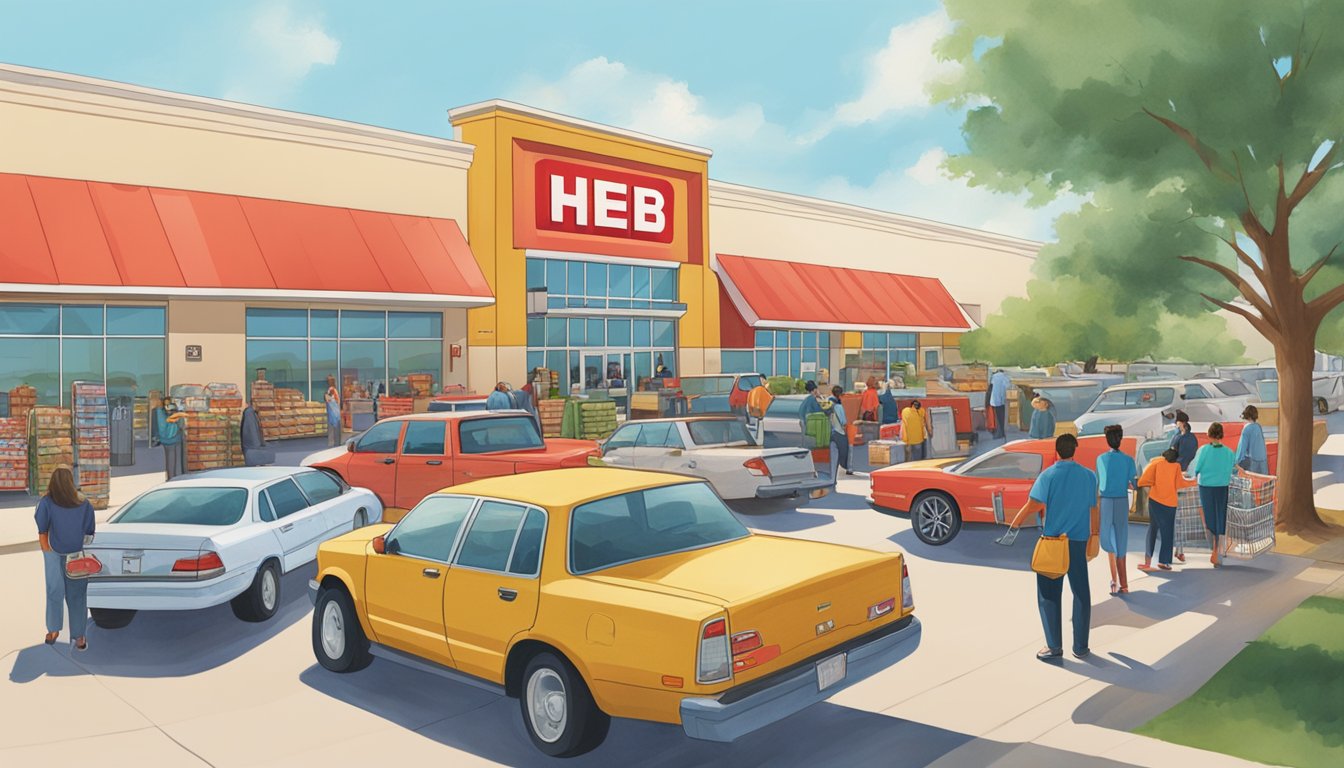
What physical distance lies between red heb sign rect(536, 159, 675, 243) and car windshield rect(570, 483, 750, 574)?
2536 cm

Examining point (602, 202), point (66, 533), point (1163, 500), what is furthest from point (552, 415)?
point (66, 533)

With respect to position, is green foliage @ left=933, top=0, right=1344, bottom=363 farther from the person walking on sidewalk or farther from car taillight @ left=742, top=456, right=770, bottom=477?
car taillight @ left=742, top=456, right=770, bottom=477

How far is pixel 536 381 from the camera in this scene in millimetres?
30266

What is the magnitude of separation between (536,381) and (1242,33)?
847 inches

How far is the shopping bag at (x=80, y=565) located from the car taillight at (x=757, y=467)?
809 centimetres

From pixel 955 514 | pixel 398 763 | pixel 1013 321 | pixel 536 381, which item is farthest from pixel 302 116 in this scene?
pixel 1013 321

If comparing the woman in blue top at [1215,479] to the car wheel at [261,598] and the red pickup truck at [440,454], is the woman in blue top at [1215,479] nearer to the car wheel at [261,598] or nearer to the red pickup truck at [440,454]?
the red pickup truck at [440,454]

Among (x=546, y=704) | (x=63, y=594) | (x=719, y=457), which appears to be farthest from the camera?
(x=719, y=457)

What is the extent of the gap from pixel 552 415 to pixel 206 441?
30.1 feet

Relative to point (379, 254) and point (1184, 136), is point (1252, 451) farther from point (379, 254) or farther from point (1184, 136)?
point (379, 254)

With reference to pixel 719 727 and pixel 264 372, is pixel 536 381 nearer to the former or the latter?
pixel 264 372

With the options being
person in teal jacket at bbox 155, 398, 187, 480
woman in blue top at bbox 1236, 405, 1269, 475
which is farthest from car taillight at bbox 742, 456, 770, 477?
person in teal jacket at bbox 155, 398, 187, 480

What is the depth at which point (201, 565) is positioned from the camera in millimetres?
8703

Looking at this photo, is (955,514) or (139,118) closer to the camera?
(955,514)
